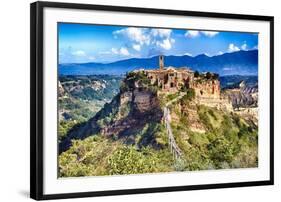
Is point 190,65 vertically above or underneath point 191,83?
above

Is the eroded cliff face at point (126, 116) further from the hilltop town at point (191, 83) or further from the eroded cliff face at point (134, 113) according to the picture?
the hilltop town at point (191, 83)

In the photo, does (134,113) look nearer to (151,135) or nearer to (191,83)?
(151,135)

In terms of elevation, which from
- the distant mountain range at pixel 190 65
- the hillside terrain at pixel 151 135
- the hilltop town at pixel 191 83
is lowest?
the hillside terrain at pixel 151 135

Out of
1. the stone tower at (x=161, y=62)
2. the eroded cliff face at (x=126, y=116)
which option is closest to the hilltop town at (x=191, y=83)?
the stone tower at (x=161, y=62)

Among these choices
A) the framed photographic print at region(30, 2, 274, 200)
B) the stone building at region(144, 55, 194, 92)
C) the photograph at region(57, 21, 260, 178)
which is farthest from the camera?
the stone building at region(144, 55, 194, 92)

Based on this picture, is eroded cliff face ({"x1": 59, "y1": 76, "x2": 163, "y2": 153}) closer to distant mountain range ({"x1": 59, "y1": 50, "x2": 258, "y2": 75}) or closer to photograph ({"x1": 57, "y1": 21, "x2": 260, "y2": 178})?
photograph ({"x1": 57, "y1": 21, "x2": 260, "y2": 178})

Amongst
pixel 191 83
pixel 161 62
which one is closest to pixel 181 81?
pixel 191 83

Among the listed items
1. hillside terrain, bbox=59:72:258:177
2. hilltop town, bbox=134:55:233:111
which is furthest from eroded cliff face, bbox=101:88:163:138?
hilltop town, bbox=134:55:233:111
